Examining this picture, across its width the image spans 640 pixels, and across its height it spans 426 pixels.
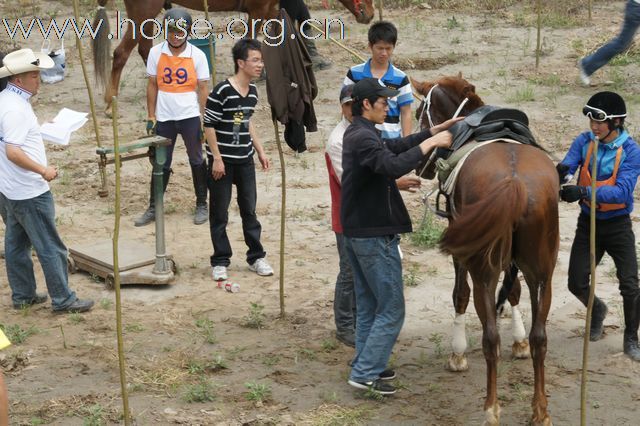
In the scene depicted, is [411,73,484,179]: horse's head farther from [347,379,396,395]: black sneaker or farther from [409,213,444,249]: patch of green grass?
[409,213,444,249]: patch of green grass

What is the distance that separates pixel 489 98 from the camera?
498 inches

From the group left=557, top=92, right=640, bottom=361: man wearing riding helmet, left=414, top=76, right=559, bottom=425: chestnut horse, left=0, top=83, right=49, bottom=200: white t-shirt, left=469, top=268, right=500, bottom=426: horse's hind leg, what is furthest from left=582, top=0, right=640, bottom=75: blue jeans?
left=0, top=83, right=49, bottom=200: white t-shirt

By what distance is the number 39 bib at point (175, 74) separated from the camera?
30.0 ft

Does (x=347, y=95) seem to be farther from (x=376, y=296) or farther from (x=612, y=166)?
(x=612, y=166)

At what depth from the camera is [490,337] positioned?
572 cm

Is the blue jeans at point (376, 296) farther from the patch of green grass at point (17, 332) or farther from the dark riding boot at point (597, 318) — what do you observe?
the patch of green grass at point (17, 332)

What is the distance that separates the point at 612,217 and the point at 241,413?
8.83ft

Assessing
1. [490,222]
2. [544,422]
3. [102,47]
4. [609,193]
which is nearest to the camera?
[490,222]

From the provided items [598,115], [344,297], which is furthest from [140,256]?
[598,115]

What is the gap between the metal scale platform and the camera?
791 centimetres

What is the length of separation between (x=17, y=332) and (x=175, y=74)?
3035 mm

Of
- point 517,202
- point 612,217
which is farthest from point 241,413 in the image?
point 612,217

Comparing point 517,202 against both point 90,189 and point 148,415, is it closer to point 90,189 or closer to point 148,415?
point 148,415

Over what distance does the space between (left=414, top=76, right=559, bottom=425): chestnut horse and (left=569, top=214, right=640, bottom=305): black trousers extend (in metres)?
0.95
